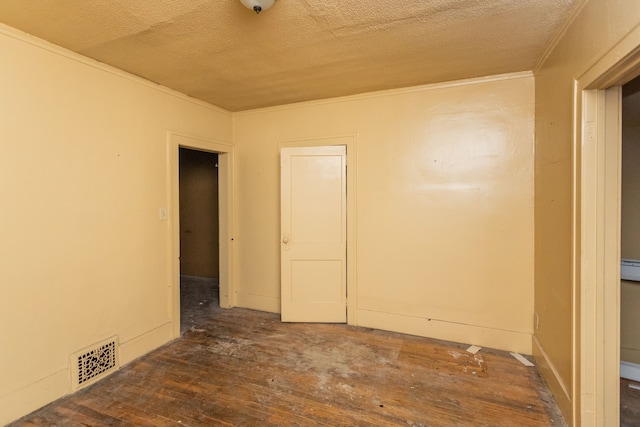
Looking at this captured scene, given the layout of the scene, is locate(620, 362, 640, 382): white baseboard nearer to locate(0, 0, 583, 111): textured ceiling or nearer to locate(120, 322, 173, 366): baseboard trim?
locate(0, 0, 583, 111): textured ceiling

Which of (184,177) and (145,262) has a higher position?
(184,177)

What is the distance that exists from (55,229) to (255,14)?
197 centimetres

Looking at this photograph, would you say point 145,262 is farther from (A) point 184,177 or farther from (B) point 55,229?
(A) point 184,177

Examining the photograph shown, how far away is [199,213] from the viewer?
5.73 metres

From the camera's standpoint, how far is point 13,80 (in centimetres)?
199

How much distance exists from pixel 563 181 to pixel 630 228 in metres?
1.29

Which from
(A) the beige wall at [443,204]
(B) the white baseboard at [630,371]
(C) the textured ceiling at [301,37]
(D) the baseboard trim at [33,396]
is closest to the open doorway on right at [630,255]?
(B) the white baseboard at [630,371]

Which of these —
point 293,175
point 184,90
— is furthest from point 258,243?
point 184,90

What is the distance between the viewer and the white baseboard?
2449 millimetres

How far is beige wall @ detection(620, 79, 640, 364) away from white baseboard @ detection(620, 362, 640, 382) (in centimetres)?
7

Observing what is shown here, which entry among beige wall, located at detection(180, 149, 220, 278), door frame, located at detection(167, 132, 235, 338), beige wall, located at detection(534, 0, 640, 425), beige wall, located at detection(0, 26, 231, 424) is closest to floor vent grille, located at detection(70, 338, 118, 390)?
beige wall, located at detection(0, 26, 231, 424)

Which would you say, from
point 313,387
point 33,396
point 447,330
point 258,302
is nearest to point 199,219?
point 258,302

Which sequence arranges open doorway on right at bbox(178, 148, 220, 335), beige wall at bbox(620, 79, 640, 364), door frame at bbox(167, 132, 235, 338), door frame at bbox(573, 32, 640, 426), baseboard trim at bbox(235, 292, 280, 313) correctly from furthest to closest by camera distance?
open doorway on right at bbox(178, 148, 220, 335) < baseboard trim at bbox(235, 292, 280, 313) < door frame at bbox(167, 132, 235, 338) < beige wall at bbox(620, 79, 640, 364) < door frame at bbox(573, 32, 640, 426)

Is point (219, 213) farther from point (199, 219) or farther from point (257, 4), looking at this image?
point (257, 4)
